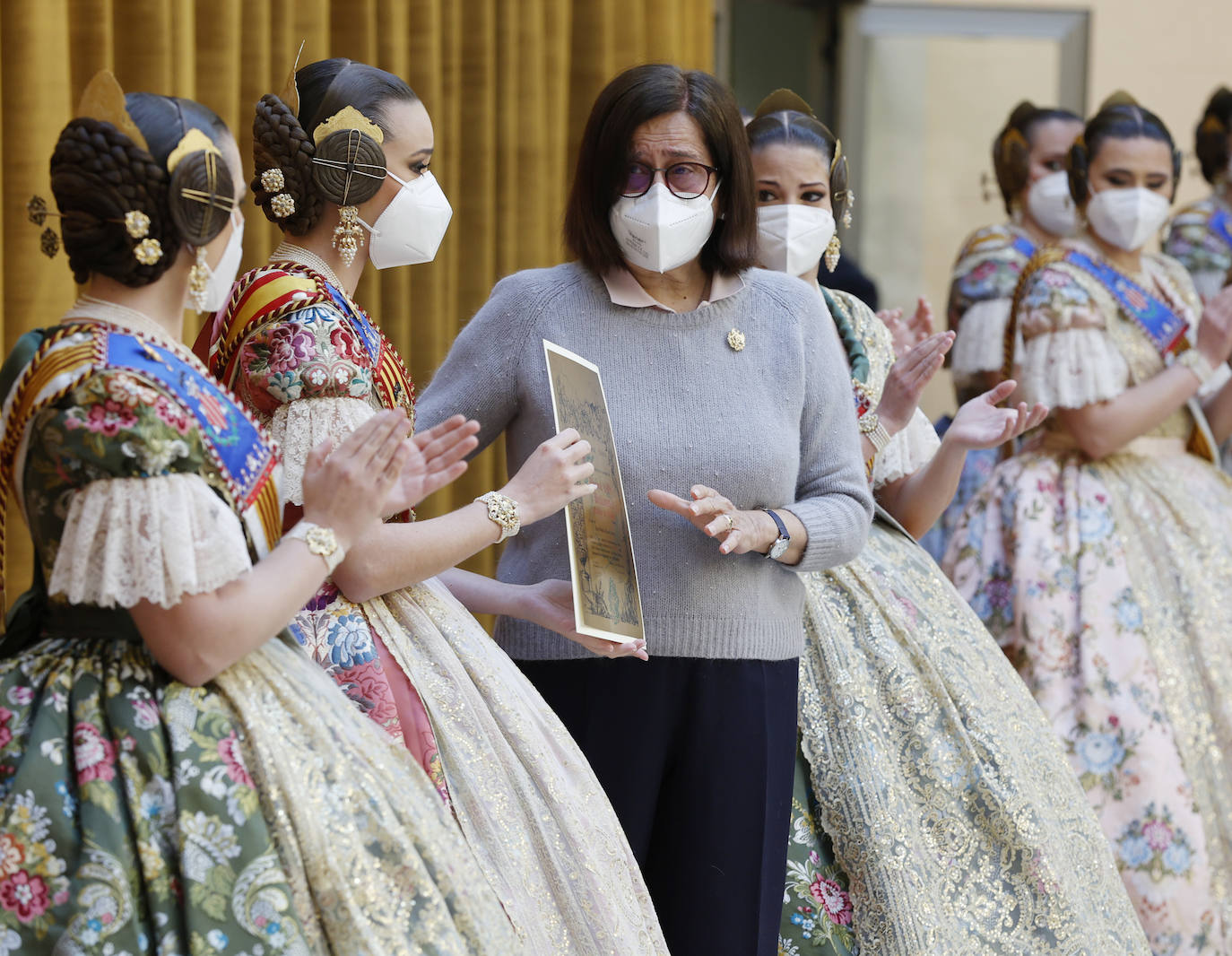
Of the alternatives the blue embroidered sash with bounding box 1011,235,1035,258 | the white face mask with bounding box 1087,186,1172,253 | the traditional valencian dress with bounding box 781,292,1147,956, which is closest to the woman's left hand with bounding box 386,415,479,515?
the traditional valencian dress with bounding box 781,292,1147,956

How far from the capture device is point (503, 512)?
1.77 m

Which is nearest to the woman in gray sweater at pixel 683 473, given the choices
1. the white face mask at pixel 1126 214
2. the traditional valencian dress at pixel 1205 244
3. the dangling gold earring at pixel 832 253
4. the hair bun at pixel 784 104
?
the dangling gold earring at pixel 832 253

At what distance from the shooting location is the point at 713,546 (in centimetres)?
205

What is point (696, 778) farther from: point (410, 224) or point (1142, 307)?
point (1142, 307)

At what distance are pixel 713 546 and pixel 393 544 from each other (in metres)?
0.49

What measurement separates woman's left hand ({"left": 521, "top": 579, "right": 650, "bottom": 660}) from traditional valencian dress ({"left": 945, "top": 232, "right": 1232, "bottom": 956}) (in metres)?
1.36

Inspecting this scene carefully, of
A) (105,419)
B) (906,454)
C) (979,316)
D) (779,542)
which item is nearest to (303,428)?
(105,419)

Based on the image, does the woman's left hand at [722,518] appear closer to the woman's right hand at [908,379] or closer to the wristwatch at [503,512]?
the wristwatch at [503,512]

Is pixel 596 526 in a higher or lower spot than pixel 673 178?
lower

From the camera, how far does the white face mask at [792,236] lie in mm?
2498

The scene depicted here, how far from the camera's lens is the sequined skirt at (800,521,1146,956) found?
2283 millimetres

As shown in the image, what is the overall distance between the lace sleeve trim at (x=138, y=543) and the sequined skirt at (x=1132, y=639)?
202 centimetres

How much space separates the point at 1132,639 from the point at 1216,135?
1.81m

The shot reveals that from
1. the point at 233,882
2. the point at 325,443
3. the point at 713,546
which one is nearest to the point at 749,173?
the point at 713,546
